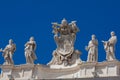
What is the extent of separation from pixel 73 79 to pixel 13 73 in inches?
178

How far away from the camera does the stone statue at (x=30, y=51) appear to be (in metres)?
32.7

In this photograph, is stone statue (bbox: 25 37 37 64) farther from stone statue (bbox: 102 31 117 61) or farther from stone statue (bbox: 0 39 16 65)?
stone statue (bbox: 102 31 117 61)

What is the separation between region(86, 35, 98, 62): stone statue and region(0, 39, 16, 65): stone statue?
16.3ft

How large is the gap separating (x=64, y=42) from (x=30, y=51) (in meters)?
2.45

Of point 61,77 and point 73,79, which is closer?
point 73,79

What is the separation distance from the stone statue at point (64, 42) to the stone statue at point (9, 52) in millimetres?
2593

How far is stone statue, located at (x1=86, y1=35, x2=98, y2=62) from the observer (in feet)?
103

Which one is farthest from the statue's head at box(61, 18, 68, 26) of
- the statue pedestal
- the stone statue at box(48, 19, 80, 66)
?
the statue pedestal

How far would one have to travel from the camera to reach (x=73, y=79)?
30.3 m

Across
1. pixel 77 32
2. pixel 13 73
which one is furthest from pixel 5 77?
pixel 77 32

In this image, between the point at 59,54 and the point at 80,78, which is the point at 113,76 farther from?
the point at 59,54

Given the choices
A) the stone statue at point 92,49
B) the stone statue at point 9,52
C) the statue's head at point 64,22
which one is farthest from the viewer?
the statue's head at point 64,22

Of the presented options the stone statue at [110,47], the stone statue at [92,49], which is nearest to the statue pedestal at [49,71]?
the stone statue at [92,49]

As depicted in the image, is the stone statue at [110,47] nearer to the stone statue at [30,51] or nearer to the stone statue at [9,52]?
the stone statue at [30,51]
